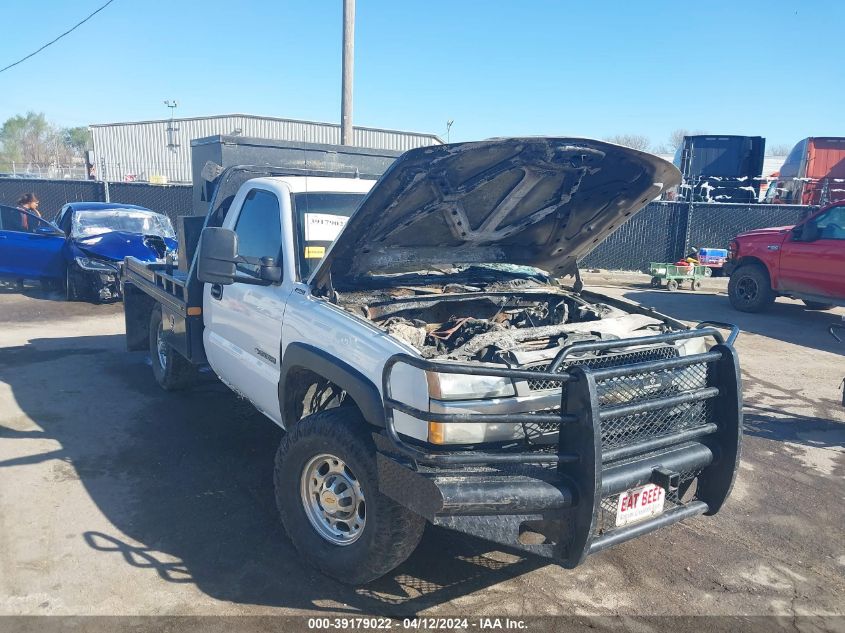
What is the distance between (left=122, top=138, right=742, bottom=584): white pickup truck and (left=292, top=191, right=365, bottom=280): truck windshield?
0.5 inches

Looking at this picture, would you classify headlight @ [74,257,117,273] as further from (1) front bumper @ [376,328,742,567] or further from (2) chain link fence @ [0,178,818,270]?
(1) front bumper @ [376,328,742,567]

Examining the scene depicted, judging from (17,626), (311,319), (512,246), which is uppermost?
(512,246)

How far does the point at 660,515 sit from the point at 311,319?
2.06 m

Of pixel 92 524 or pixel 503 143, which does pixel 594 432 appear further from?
pixel 92 524

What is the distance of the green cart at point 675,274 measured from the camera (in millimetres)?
14164

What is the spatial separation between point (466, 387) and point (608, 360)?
865mm

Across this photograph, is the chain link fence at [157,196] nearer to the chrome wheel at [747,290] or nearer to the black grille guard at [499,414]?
the chrome wheel at [747,290]

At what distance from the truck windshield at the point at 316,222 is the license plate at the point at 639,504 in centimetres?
218

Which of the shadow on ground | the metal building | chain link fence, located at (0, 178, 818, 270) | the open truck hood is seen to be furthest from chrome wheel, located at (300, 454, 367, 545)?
the metal building

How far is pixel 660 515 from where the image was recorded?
3141mm

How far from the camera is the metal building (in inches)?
1091

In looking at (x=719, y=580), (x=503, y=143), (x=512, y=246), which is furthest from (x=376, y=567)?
(x=512, y=246)

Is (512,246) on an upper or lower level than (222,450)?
upper

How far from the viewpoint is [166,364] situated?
6.32 meters
